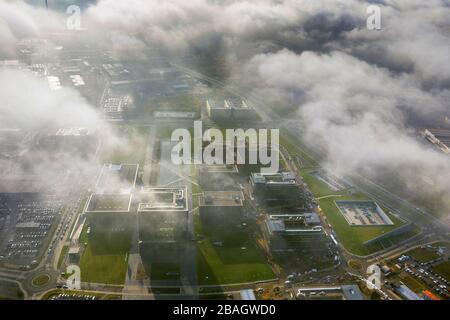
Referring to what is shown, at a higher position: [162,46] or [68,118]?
[162,46]

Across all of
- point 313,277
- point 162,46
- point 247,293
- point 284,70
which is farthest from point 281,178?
point 162,46

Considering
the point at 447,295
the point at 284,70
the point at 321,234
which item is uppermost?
the point at 284,70

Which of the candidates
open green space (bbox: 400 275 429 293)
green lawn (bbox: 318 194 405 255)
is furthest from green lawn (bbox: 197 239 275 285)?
open green space (bbox: 400 275 429 293)

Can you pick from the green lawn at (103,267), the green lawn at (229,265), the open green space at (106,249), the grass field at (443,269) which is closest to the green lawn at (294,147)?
the green lawn at (229,265)

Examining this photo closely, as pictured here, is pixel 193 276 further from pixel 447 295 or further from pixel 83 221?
pixel 447 295

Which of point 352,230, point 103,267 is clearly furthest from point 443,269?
point 103,267

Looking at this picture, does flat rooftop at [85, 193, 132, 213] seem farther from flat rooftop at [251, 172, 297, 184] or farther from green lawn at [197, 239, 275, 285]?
flat rooftop at [251, 172, 297, 184]

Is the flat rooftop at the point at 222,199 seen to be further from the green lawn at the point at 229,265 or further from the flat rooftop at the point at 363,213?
the flat rooftop at the point at 363,213

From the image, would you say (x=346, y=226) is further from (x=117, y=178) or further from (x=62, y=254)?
(x=62, y=254)
